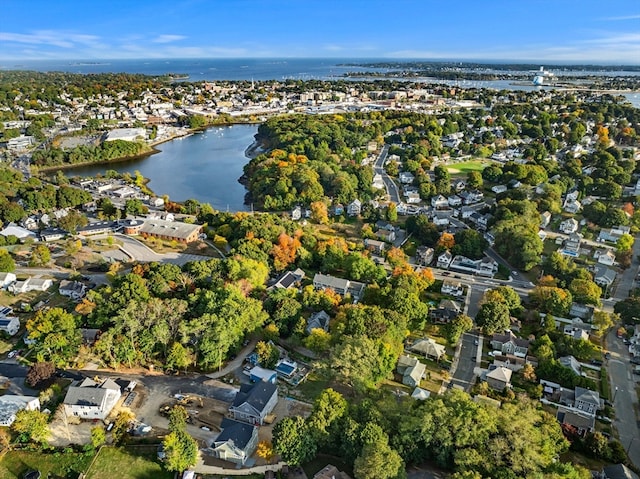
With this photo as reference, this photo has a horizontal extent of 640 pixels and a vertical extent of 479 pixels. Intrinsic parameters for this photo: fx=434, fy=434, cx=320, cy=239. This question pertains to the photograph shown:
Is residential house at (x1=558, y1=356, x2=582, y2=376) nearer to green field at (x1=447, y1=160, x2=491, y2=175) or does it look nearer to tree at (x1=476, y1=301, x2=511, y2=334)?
tree at (x1=476, y1=301, x2=511, y2=334)

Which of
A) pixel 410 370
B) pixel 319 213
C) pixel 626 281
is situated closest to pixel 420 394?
pixel 410 370

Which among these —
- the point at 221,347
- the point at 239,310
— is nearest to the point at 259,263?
the point at 239,310

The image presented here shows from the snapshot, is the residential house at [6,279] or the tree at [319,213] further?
the tree at [319,213]

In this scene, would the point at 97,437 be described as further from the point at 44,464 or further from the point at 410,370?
the point at 410,370

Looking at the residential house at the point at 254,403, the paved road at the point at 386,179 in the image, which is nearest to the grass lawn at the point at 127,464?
the residential house at the point at 254,403

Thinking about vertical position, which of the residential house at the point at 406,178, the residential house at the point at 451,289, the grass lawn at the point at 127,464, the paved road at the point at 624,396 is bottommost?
the paved road at the point at 624,396

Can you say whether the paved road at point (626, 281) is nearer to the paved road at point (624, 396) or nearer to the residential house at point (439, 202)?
the paved road at point (624, 396)
